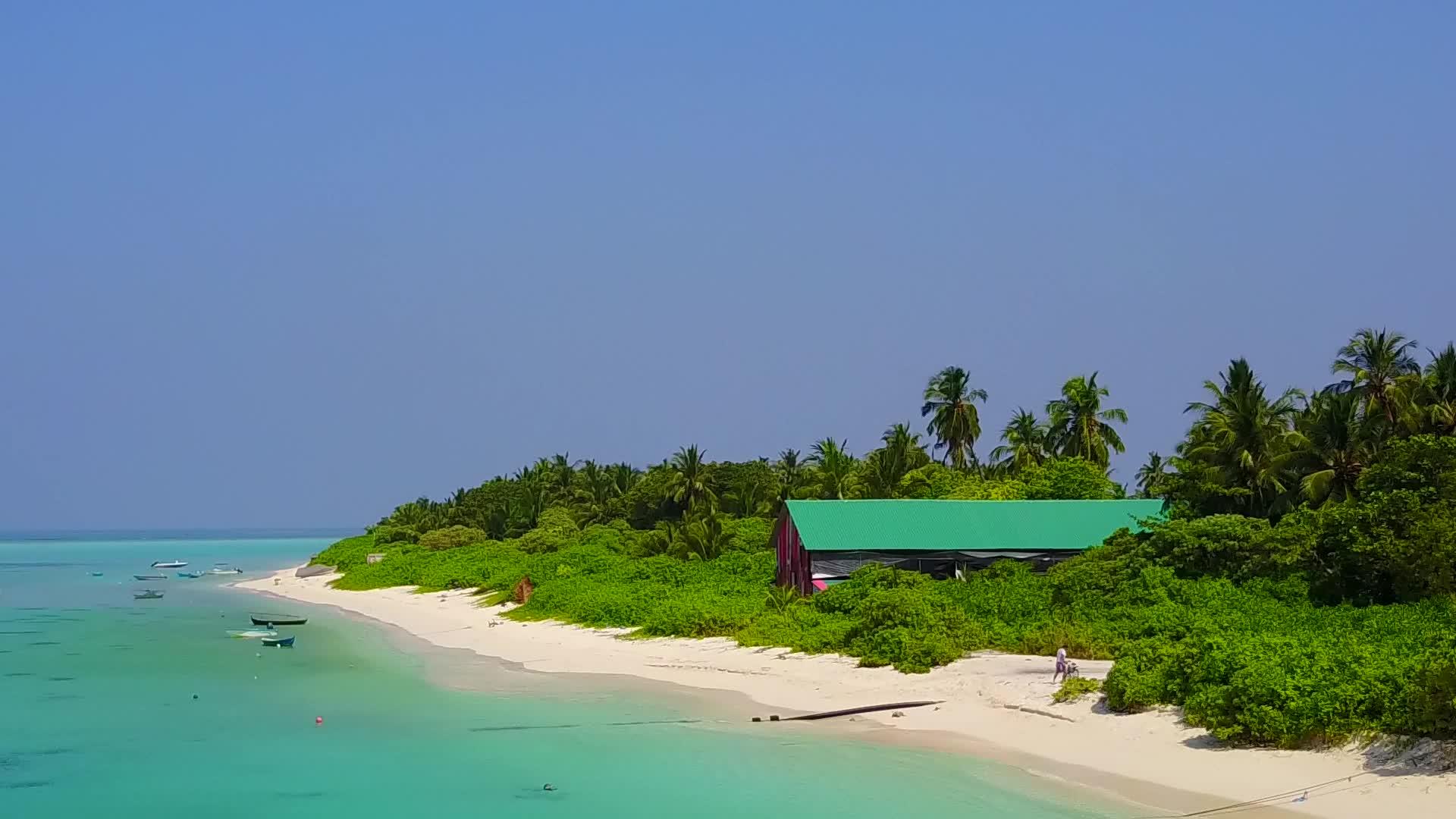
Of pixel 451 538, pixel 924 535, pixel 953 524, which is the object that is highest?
pixel 953 524

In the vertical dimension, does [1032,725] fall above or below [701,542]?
below

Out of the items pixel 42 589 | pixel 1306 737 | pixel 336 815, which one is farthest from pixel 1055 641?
pixel 42 589

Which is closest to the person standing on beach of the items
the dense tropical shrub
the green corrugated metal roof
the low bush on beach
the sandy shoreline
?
the sandy shoreline

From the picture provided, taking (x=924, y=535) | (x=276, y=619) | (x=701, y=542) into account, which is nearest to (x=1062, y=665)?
(x=924, y=535)

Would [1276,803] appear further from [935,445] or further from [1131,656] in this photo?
[935,445]

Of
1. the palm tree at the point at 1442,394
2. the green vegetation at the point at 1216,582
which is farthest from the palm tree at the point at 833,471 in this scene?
the palm tree at the point at 1442,394

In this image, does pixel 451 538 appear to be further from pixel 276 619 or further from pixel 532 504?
pixel 276 619

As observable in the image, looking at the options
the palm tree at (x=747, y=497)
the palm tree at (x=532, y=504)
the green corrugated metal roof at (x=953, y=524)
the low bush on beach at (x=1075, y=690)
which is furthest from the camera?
the palm tree at (x=532, y=504)

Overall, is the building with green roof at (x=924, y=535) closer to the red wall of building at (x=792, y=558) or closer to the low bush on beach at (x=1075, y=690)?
the red wall of building at (x=792, y=558)
